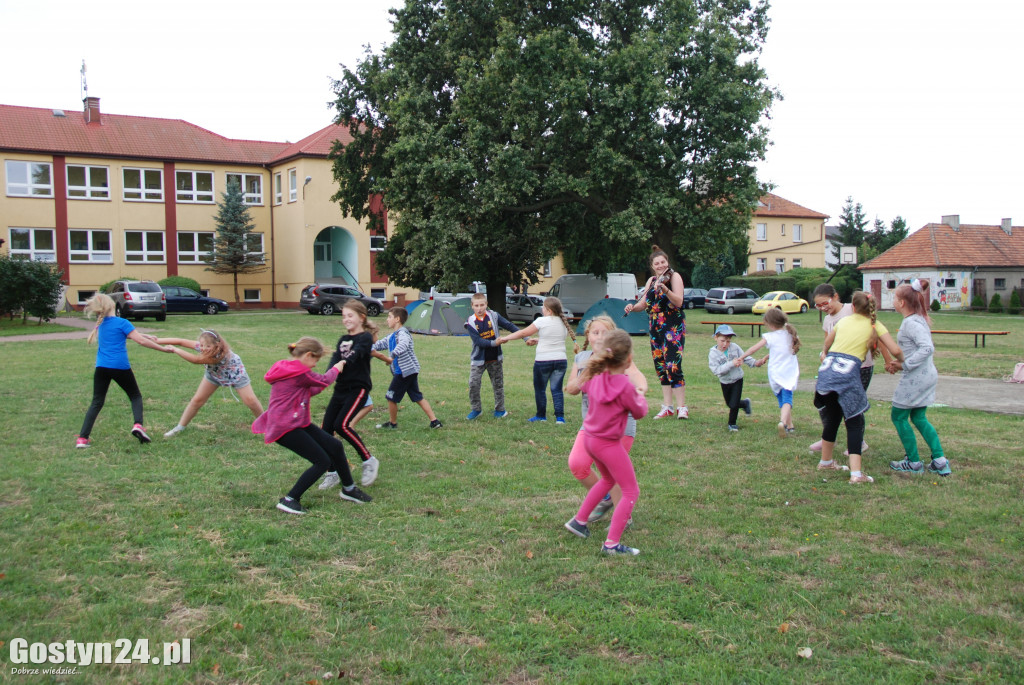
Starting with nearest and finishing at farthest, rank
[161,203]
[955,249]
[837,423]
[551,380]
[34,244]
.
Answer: [837,423] < [551,380] < [34,244] < [161,203] < [955,249]

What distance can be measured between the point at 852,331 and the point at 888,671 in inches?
156

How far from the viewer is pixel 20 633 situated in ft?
12.2

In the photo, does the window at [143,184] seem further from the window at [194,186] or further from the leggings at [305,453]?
the leggings at [305,453]

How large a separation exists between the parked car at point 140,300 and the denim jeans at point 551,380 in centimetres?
2429

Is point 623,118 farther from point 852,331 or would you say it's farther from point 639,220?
point 852,331

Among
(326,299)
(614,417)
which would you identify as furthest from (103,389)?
(326,299)

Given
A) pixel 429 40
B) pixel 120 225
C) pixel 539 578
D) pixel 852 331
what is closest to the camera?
pixel 539 578

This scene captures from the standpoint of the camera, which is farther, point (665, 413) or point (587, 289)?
point (587, 289)

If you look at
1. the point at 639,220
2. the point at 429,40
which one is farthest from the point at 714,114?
the point at 429,40

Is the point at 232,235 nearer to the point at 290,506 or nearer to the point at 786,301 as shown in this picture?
the point at 786,301

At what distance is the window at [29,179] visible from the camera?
4009 cm

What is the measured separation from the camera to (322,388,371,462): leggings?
6824 mm

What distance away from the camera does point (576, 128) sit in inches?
958

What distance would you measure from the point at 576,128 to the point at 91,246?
30125 millimetres
